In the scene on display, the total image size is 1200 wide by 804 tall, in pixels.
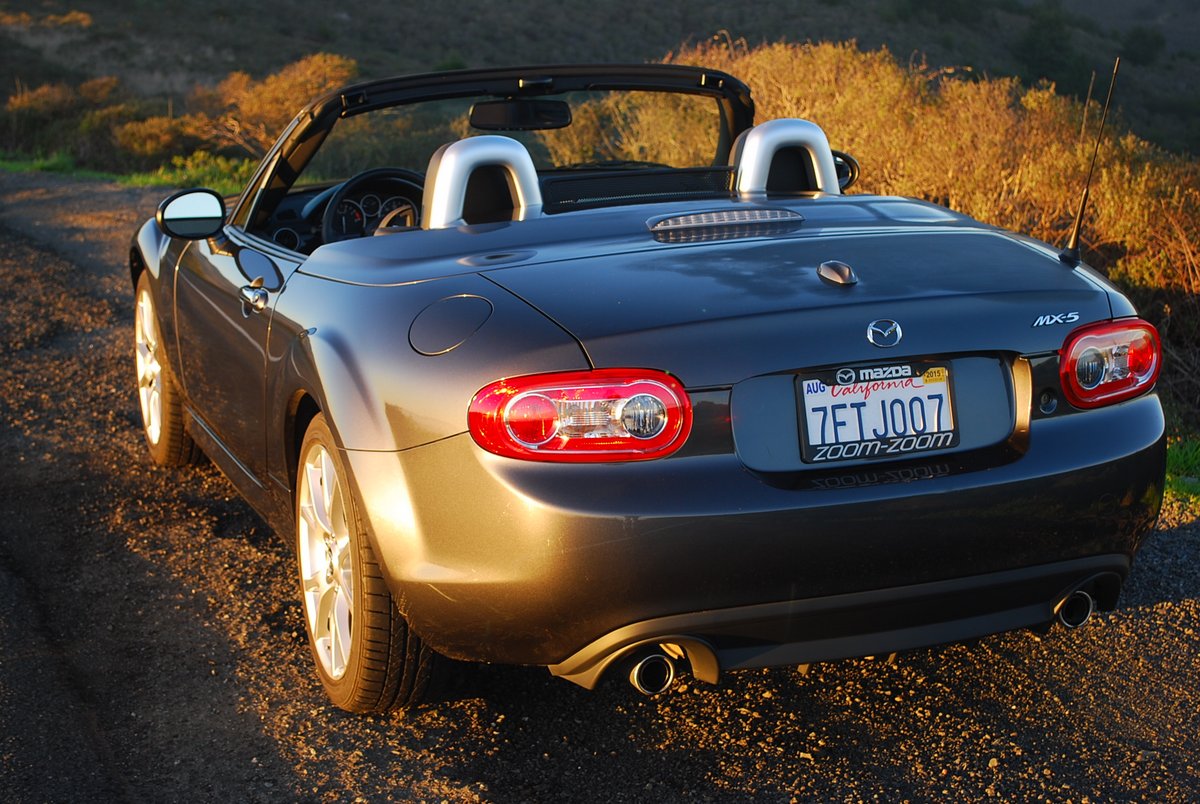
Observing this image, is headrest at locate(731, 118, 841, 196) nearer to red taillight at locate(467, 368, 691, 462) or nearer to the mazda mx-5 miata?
the mazda mx-5 miata

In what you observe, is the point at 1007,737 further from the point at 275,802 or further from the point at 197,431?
the point at 197,431

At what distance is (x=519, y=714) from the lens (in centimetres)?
341

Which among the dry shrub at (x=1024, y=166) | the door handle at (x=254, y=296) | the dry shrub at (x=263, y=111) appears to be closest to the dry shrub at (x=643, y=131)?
the dry shrub at (x=1024, y=166)

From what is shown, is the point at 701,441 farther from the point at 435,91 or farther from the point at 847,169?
the point at 847,169

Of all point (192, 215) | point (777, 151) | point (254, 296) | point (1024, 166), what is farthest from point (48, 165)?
point (777, 151)

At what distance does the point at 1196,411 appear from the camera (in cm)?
811

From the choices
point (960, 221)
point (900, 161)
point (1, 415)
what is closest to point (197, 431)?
point (1, 415)

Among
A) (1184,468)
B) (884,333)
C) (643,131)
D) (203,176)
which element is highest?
(884,333)

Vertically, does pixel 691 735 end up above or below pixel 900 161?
above

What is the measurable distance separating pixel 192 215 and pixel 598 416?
2.24 meters

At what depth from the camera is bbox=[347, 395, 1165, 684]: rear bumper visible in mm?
2711

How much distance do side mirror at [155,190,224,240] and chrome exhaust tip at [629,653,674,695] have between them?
2.29 meters

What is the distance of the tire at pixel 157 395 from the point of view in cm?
534

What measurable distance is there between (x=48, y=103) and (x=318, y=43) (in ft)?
103
